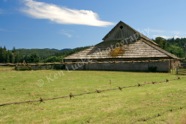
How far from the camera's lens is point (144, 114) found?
10.1 meters

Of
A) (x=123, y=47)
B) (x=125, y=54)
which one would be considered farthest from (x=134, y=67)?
(x=123, y=47)

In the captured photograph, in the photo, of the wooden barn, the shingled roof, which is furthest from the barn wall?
the shingled roof

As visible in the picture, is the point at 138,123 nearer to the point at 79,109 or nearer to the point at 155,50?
the point at 79,109

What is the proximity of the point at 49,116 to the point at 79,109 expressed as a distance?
5.06 ft

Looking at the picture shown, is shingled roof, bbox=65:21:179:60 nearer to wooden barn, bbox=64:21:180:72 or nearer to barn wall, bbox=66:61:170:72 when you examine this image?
wooden barn, bbox=64:21:180:72

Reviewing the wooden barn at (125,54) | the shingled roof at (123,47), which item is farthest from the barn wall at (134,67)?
the shingled roof at (123,47)

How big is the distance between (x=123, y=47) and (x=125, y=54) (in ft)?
8.91

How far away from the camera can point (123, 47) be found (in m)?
47.6

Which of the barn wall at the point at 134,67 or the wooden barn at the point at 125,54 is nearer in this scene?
the barn wall at the point at 134,67

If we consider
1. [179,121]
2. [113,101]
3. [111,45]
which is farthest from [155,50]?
Result: [179,121]

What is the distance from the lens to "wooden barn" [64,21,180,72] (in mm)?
41500

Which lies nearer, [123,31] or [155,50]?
[155,50]

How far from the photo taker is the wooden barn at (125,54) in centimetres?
4150

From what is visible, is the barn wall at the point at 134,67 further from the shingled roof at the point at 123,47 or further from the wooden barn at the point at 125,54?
the shingled roof at the point at 123,47
